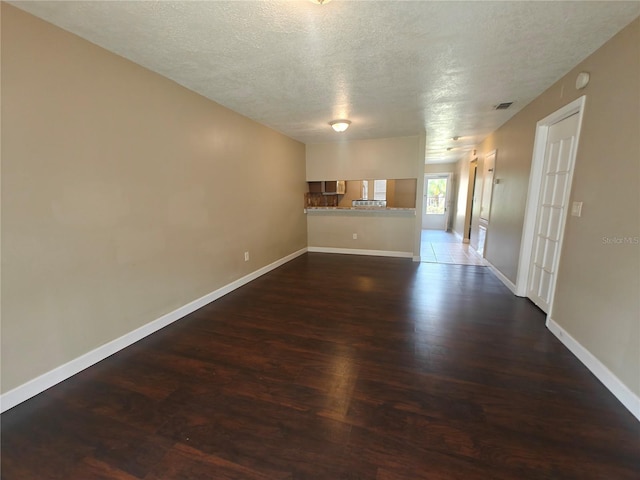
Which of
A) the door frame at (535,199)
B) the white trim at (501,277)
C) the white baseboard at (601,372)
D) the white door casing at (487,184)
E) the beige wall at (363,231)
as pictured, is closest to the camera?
the white baseboard at (601,372)

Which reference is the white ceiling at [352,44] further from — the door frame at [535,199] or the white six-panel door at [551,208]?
the white six-panel door at [551,208]

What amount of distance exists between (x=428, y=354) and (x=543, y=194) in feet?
7.56

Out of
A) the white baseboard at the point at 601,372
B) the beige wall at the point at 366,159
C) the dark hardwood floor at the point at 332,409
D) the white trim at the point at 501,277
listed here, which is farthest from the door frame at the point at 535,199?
the beige wall at the point at 366,159

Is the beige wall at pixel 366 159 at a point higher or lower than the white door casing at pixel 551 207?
higher

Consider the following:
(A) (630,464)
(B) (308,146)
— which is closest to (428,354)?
(A) (630,464)

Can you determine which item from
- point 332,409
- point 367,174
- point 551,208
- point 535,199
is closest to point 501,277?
point 535,199

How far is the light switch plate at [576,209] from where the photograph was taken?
86.0 inches

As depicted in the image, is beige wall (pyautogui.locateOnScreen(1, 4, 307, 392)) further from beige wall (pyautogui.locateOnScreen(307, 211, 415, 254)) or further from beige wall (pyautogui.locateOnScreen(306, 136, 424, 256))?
beige wall (pyautogui.locateOnScreen(307, 211, 415, 254))

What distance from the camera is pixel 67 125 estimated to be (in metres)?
1.81

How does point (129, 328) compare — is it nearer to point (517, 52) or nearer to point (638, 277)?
point (638, 277)

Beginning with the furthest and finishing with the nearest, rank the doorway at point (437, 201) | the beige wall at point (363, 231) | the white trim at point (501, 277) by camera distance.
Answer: the doorway at point (437, 201) < the beige wall at point (363, 231) < the white trim at point (501, 277)

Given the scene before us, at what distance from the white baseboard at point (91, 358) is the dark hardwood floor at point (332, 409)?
66 mm

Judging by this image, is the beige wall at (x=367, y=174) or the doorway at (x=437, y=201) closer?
the beige wall at (x=367, y=174)

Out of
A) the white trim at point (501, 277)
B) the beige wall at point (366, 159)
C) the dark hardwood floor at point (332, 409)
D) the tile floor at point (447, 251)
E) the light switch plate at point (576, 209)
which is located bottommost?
the dark hardwood floor at point (332, 409)
